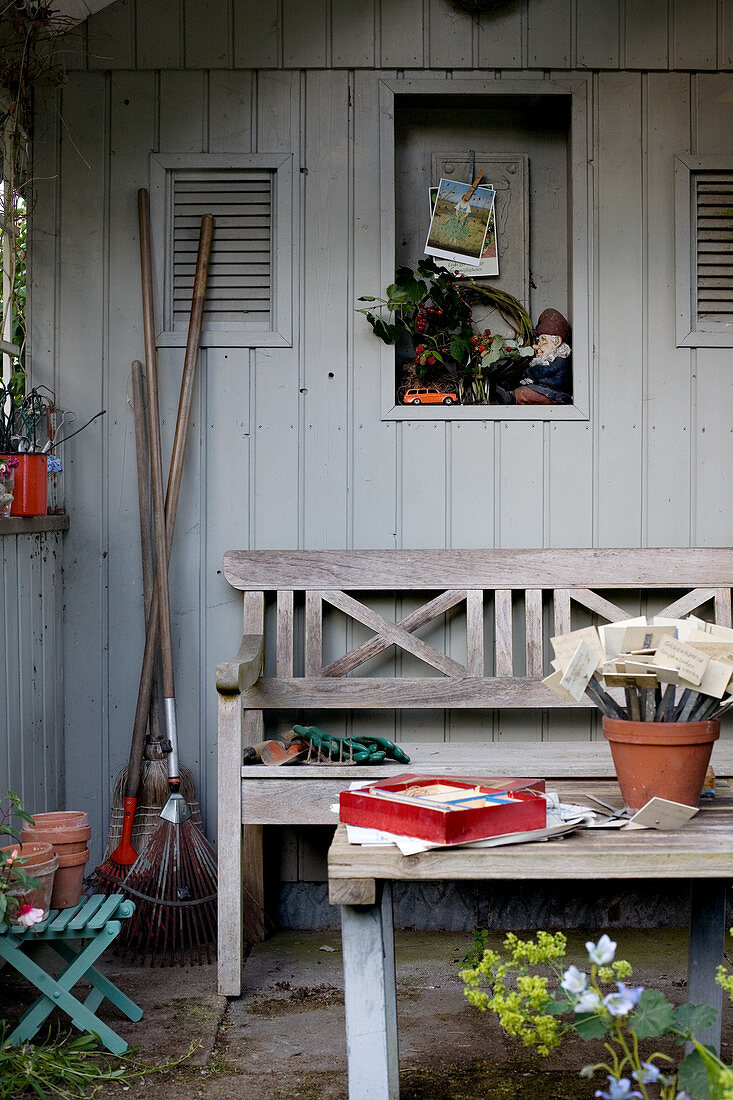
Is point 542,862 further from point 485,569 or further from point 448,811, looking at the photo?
point 485,569

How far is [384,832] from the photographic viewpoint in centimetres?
158

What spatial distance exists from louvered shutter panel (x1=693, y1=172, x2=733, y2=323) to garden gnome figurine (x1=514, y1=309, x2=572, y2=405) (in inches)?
16.8

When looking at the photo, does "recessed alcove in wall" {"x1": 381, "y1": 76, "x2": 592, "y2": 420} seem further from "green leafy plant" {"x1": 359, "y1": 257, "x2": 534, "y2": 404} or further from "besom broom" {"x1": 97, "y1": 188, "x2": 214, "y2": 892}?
"besom broom" {"x1": 97, "y1": 188, "x2": 214, "y2": 892}

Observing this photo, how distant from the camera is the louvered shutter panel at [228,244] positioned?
10.9ft

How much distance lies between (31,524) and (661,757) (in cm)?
188

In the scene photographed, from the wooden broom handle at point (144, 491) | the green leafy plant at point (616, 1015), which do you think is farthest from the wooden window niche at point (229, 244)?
the green leafy plant at point (616, 1015)

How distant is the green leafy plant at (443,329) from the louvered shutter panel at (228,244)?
352 mm

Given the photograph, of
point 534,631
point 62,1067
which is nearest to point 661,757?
point 62,1067

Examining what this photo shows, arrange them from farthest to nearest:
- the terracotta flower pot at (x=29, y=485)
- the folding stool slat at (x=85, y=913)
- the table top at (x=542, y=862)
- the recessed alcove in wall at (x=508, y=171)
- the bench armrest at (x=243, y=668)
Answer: the recessed alcove in wall at (x=508, y=171) → the terracotta flower pot at (x=29, y=485) → the bench armrest at (x=243, y=668) → the folding stool slat at (x=85, y=913) → the table top at (x=542, y=862)

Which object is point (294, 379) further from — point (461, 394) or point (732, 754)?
point (732, 754)

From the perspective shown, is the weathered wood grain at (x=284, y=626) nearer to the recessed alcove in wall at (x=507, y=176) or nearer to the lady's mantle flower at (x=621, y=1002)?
the recessed alcove in wall at (x=507, y=176)

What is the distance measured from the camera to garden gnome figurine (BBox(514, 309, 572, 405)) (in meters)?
3.34

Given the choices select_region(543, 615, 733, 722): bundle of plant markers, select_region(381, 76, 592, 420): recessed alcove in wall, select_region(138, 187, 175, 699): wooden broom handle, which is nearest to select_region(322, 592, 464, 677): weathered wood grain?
select_region(138, 187, 175, 699): wooden broom handle

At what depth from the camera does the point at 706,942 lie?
2.01m
